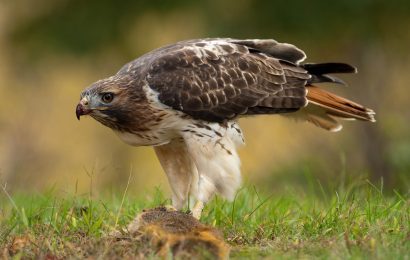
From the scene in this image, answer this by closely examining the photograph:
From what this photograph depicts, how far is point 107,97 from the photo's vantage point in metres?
7.41

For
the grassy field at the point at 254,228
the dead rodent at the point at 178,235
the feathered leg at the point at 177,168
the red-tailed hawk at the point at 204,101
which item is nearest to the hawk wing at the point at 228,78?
the red-tailed hawk at the point at 204,101

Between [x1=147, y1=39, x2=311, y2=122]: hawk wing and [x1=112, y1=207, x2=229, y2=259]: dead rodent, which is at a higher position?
[x1=147, y1=39, x2=311, y2=122]: hawk wing

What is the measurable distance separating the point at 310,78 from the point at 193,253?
309cm

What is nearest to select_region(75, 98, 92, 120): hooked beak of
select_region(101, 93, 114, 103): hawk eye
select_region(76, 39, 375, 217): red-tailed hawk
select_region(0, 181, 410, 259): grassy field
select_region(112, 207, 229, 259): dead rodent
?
select_region(76, 39, 375, 217): red-tailed hawk

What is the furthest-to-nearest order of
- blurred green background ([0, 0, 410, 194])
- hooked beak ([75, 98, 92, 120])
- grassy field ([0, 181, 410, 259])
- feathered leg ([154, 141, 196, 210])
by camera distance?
1. blurred green background ([0, 0, 410, 194])
2. feathered leg ([154, 141, 196, 210])
3. hooked beak ([75, 98, 92, 120])
4. grassy field ([0, 181, 410, 259])

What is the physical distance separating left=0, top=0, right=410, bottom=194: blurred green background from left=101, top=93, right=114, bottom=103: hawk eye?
4.18 metres

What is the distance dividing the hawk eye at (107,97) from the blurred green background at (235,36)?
4.18 meters

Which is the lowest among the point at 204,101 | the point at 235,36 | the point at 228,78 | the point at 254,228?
the point at 254,228

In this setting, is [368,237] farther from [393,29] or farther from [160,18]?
[160,18]

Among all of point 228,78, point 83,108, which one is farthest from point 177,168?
point 83,108

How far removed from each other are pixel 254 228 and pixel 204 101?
4.58ft

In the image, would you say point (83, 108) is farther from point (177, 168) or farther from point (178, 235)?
point (178, 235)

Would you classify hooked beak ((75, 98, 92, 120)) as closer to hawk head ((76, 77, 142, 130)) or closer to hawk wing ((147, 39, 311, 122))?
hawk head ((76, 77, 142, 130))

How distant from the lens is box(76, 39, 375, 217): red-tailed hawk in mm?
7371
